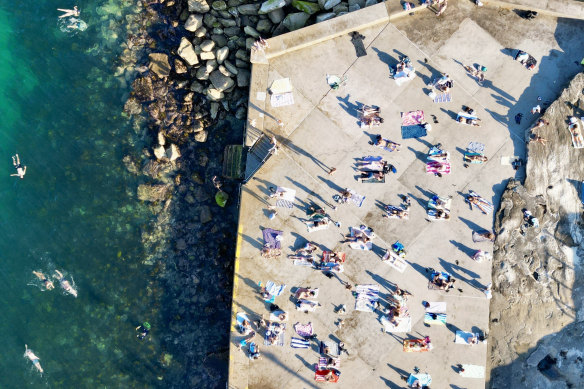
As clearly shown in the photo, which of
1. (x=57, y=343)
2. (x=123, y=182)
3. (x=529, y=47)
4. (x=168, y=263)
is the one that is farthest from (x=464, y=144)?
(x=57, y=343)

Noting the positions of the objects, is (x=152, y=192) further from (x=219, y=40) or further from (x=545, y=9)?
(x=545, y=9)

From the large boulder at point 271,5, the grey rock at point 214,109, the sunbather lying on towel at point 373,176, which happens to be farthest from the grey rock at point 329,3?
the sunbather lying on towel at point 373,176

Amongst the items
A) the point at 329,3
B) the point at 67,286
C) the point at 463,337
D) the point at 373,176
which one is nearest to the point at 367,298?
the point at 463,337

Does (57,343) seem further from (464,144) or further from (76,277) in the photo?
(464,144)

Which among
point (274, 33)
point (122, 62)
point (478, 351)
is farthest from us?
point (122, 62)

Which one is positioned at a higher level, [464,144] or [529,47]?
[529,47]

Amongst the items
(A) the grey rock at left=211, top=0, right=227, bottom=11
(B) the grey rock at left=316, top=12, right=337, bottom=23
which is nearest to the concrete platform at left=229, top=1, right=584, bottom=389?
(B) the grey rock at left=316, top=12, right=337, bottom=23

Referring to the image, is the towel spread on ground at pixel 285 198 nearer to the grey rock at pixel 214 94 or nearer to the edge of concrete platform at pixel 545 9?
the grey rock at pixel 214 94
